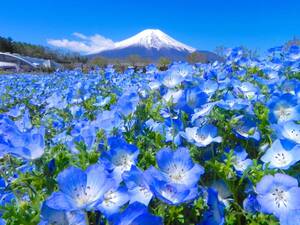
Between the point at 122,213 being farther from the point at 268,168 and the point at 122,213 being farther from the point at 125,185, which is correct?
the point at 268,168

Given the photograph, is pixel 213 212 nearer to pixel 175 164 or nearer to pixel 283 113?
pixel 175 164

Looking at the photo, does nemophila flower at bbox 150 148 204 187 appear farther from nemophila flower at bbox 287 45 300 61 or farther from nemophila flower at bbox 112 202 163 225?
nemophila flower at bbox 287 45 300 61

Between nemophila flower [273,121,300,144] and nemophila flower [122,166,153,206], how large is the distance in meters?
0.44

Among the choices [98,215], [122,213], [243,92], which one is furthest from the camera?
[243,92]

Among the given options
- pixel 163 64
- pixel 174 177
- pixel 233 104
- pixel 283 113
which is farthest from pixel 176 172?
pixel 163 64

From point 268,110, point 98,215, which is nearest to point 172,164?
point 98,215

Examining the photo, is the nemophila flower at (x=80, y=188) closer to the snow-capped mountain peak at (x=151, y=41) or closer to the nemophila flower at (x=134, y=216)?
the nemophila flower at (x=134, y=216)

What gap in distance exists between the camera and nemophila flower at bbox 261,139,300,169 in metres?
1.14

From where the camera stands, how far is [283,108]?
152cm

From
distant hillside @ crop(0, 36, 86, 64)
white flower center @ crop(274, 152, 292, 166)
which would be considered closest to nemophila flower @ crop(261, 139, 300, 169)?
white flower center @ crop(274, 152, 292, 166)

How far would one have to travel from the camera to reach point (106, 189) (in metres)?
0.91

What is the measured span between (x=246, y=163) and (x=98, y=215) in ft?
1.52

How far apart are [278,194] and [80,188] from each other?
1.53 ft

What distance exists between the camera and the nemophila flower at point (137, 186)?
39.6 inches
